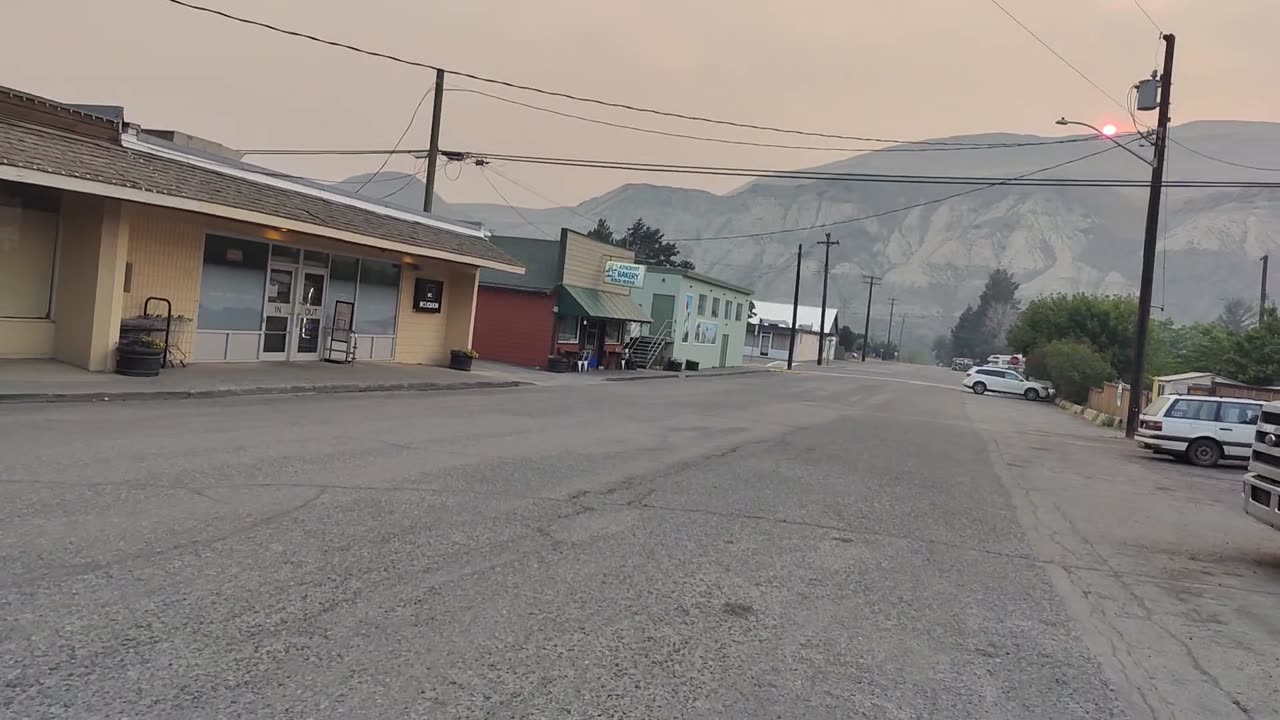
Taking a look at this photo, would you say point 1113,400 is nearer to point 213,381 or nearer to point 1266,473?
point 1266,473

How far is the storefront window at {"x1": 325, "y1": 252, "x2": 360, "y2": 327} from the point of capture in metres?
22.5

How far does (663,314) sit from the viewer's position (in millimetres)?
45062

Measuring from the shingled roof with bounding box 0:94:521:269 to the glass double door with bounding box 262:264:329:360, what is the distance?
6.06 feet

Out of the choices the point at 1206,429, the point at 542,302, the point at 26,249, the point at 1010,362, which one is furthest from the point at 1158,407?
the point at 1010,362

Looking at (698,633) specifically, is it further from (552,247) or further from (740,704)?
(552,247)

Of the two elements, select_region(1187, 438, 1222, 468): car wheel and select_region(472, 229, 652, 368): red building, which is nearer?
select_region(1187, 438, 1222, 468): car wheel

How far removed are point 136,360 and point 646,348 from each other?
92.3ft

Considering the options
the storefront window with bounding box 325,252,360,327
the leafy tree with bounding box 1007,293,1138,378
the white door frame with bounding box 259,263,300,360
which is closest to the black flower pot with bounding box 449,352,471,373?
the storefront window with bounding box 325,252,360,327

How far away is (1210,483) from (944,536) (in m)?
10.3

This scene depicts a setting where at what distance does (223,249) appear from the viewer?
749 inches

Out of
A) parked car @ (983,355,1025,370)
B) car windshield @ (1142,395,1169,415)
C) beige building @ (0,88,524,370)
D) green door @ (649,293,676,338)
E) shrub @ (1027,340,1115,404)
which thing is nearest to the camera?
beige building @ (0,88,524,370)

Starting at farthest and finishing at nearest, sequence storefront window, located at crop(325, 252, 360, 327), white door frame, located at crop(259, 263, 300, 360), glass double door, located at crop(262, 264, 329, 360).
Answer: storefront window, located at crop(325, 252, 360, 327), glass double door, located at crop(262, 264, 329, 360), white door frame, located at crop(259, 263, 300, 360)

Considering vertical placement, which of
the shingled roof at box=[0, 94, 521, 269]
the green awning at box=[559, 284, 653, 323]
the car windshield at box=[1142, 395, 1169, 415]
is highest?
the shingled roof at box=[0, 94, 521, 269]

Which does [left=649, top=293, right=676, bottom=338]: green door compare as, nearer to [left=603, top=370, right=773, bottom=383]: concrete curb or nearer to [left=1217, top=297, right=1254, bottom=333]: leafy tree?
[left=603, top=370, right=773, bottom=383]: concrete curb
